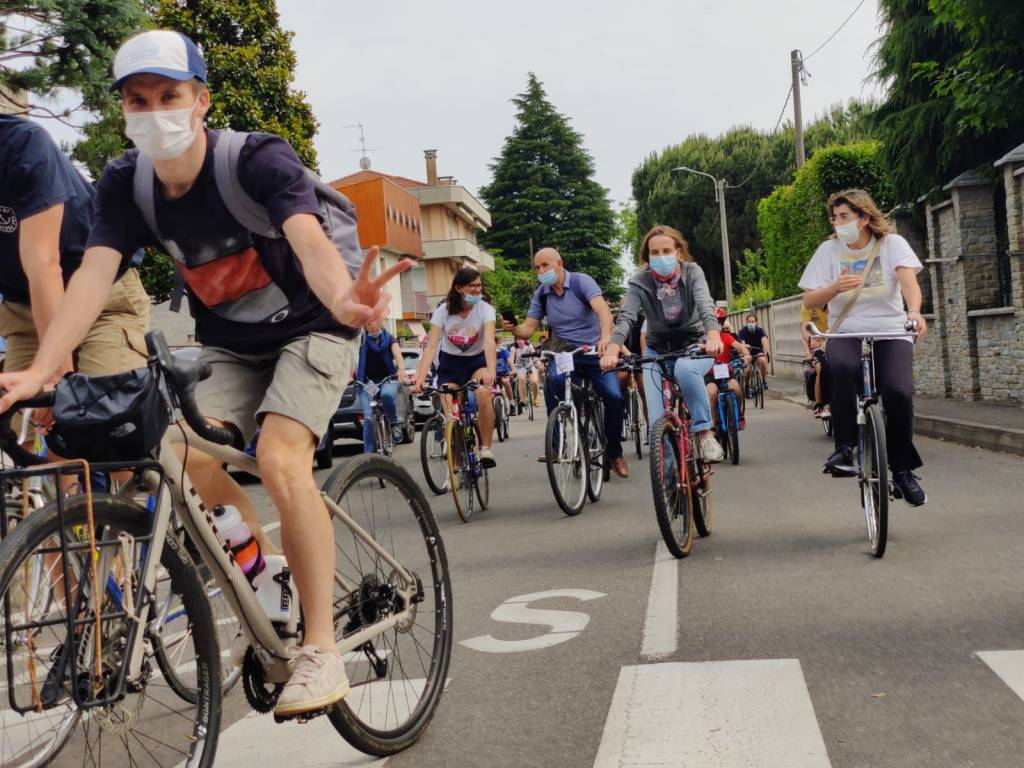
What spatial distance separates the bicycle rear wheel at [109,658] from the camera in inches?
108

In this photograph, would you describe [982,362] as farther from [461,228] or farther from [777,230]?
[461,228]

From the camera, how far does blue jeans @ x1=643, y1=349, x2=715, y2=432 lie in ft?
26.2

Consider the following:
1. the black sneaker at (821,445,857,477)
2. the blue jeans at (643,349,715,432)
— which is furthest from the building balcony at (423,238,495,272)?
the black sneaker at (821,445,857,477)

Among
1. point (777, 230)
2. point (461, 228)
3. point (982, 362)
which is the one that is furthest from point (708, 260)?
point (982, 362)

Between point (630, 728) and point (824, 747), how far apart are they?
0.58 meters

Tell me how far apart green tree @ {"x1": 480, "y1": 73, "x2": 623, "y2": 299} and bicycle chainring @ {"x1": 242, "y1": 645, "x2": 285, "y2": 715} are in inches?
3334

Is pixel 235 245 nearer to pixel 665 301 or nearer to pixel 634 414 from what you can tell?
pixel 665 301

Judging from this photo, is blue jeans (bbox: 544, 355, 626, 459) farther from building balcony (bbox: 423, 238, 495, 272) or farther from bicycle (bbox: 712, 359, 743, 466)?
building balcony (bbox: 423, 238, 495, 272)

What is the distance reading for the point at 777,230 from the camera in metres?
37.3

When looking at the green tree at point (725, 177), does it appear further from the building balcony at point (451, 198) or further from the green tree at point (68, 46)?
the green tree at point (68, 46)

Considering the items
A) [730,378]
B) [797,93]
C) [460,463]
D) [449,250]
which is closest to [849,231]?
[460,463]

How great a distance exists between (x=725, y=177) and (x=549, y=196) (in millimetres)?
15148

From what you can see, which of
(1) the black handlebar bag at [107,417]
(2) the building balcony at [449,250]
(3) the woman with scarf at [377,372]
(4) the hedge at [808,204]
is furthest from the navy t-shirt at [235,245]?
(2) the building balcony at [449,250]

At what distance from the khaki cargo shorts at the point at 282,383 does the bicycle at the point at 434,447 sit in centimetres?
687
